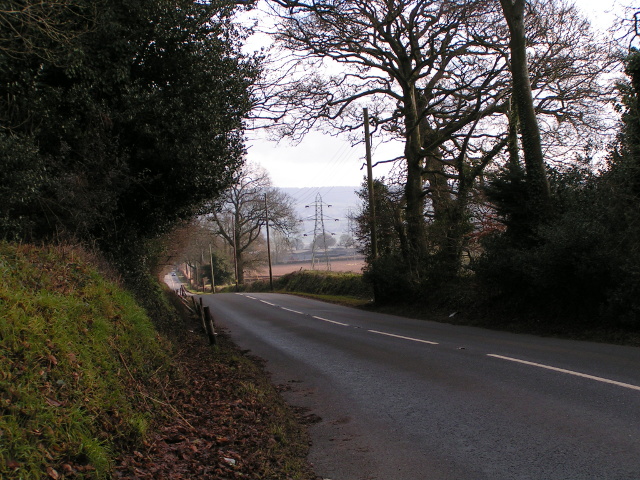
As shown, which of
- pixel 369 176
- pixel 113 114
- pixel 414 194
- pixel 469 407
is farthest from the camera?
pixel 369 176

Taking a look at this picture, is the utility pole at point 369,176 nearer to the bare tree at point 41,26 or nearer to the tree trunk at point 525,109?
the tree trunk at point 525,109

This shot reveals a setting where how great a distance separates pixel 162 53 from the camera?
1111 centimetres

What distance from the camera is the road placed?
183 inches

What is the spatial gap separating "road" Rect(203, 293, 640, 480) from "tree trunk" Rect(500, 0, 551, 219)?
18.9 ft

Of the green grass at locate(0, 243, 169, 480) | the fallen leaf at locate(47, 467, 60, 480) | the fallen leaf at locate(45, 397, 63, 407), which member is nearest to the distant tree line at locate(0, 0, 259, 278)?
the green grass at locate(0, 243, 169, 480)

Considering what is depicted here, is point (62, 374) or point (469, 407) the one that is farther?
point (469, 407)

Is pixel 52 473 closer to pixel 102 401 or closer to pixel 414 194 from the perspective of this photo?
pixel 102 401

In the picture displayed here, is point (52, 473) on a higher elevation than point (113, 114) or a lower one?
lower

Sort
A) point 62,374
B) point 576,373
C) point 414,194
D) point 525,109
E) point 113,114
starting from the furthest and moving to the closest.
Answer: point 414,194, point 525,109, point 113,114, point 576,373, point 62,374

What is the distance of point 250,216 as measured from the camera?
63.8 m

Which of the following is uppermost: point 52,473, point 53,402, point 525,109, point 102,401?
point 525,109

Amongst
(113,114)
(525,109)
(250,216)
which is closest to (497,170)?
(525,109)

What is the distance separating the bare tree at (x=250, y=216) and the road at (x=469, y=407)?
144ft

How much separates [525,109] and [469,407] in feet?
42.4
